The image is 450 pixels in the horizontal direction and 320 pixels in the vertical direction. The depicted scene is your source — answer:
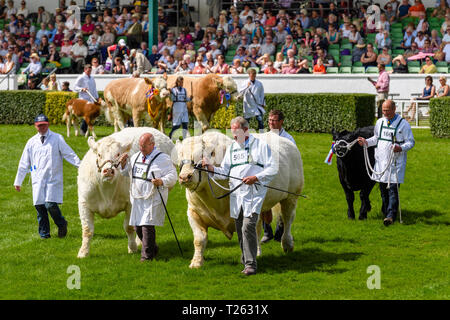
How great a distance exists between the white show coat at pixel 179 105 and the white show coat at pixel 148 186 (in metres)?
9.71

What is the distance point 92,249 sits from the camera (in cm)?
1185

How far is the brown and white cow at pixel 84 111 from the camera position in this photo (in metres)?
21.7

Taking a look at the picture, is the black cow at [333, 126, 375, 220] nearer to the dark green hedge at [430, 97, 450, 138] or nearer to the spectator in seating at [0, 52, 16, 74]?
the dark green hedge at [430, 97, 450, 138]

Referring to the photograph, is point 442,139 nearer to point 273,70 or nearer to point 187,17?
point 273,70

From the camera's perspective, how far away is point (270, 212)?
11375mm

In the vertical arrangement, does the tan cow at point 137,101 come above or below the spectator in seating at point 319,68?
below

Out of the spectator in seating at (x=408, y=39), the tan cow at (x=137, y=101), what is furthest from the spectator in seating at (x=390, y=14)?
the tan cow at (x=137, y=101)

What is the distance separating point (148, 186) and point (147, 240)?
2.50 feet

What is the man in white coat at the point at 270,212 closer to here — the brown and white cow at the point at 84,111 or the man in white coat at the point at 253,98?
the man in white coat at the point at 253,98

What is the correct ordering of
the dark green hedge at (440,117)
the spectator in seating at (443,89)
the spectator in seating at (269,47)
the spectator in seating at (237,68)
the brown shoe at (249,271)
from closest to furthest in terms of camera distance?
1. the brown shoe at (249,271)
2. the dark green hedge at (440,117)
3. the spectator in seating at (443,89)
4. the spectator in seating at (237,68)
5. the spectator in seating at (269,47)

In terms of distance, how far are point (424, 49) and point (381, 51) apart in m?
1.54

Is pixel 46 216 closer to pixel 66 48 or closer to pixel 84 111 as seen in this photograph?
pixel 84 111

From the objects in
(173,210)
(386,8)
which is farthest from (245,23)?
(173,210)

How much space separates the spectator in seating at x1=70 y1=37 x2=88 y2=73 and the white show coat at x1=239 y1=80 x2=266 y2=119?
12.1 metres
